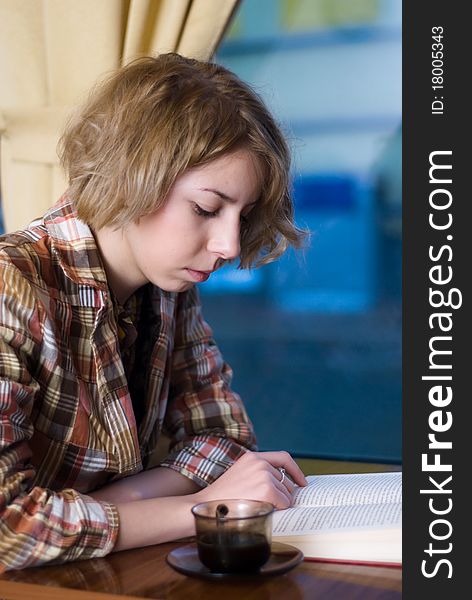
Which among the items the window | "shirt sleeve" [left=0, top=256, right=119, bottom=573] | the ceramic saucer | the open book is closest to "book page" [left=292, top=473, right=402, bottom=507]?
the open book

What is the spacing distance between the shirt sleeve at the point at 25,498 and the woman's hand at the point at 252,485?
0.16 meters

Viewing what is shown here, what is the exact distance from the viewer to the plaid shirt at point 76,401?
3.64 feet

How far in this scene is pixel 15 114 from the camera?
6.68 ft

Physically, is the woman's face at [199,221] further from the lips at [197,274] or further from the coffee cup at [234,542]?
the coffee cup at [234,542]

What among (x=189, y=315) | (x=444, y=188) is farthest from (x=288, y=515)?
(x=189, y=315)

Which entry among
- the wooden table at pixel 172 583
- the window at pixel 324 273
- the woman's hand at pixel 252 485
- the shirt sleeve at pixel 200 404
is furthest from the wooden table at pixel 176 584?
the window at pixel 324 273

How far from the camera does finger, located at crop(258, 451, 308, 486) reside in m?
1.35

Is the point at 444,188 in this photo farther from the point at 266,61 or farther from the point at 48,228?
the point at 266,61

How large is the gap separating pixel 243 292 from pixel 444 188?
73.7 inches

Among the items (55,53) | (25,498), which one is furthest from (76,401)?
(55,53)

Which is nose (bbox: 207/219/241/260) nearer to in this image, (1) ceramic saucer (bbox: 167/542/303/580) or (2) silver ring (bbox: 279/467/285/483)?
(2) silver ring (bbox: 279/467/285/483)

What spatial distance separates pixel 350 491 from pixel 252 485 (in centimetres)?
17

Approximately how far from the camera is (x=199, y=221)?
131 centimetres

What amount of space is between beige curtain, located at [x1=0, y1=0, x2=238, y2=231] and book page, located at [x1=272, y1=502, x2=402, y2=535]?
1045 mm
